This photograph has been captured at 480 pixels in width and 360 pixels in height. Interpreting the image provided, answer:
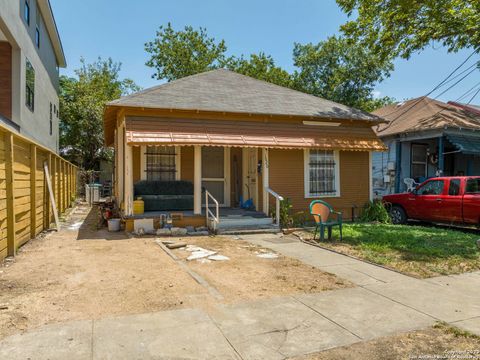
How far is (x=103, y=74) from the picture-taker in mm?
35875

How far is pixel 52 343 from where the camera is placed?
127 inches

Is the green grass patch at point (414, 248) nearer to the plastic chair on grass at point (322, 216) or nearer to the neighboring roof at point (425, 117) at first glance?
the plastic chair on grass at point (322, 216)

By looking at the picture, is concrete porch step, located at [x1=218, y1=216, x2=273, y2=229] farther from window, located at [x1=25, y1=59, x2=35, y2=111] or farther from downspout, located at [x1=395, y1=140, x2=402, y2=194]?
window, located at [x1=25, y1=59, x2=35, y2=111]

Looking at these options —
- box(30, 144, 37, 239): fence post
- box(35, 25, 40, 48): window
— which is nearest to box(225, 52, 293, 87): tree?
box(35, 25, 40, 48): window

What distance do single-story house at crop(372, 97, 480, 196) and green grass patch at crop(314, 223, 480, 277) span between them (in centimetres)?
625

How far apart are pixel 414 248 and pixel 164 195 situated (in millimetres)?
6904

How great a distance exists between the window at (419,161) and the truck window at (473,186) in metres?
6.45

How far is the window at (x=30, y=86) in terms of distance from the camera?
43.0 ft

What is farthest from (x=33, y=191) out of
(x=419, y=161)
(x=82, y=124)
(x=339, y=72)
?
(x=339, y=72)

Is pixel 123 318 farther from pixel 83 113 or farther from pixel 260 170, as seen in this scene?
pixel 83 113

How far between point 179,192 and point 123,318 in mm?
7277

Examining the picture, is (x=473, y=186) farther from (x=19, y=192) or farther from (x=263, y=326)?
(x=19, y=192)

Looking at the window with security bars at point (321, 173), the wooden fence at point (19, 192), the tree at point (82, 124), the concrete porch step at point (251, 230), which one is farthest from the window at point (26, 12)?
the tree at point (82, 124)

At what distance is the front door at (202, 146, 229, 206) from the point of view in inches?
495
